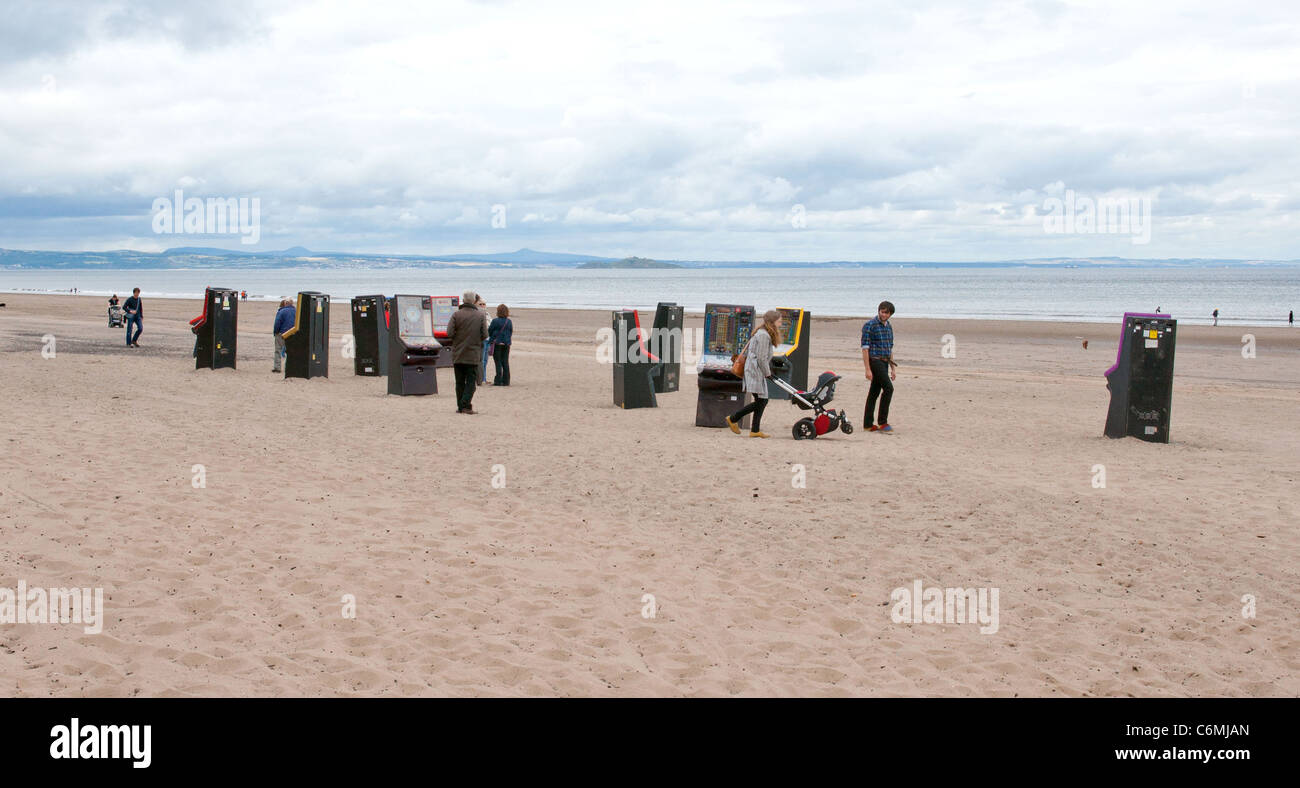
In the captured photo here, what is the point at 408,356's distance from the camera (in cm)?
1639

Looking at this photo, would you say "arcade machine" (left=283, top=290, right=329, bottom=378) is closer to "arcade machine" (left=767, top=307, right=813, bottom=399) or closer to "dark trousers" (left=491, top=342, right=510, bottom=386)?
"dark trousers" (left=491, top=342, right=510, bottom=386)

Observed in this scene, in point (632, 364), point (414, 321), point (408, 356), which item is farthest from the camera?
point (414, 321)

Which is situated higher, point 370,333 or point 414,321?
point 414,321

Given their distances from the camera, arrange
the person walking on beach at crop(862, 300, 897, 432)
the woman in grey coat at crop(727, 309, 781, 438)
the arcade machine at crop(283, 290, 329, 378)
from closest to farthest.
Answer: the woman in grey coat at crop(727, 309, 781, 438) < the person walking on beach at crop(862, 300, 897, 432) < the arcade machine at crop(283, 290, 329, 378)

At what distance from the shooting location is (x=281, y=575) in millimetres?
6242

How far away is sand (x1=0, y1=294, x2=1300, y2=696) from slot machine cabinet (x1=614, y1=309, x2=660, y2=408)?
1.37 meters

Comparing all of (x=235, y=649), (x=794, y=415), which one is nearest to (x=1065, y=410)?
(x=794, y=415)

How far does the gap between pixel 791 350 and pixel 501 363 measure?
17.5 ft

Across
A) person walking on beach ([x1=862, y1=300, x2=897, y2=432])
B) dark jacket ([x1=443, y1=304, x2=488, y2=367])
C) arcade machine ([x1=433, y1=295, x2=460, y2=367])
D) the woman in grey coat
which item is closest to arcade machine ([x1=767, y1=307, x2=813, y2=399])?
the woman in grey coat

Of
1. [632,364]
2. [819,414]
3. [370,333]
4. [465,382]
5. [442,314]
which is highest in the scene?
[442,314]

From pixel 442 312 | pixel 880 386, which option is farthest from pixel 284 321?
pixel 880 386

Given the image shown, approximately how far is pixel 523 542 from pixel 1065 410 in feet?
37.6

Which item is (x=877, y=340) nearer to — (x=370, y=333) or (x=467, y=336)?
(x=467, y=336)

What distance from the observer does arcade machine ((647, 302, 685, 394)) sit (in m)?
15.7
